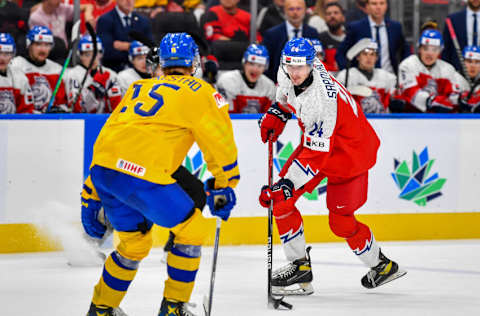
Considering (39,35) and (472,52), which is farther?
(472,52)

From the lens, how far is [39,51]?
6762 mm

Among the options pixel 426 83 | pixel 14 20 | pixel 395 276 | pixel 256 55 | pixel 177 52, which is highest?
pixel 177 52

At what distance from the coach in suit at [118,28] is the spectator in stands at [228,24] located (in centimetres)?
55

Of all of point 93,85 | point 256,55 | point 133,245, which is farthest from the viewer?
point 256,55

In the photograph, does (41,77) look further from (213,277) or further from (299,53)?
(213,277)

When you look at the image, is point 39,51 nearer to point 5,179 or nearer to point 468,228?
point 5,179

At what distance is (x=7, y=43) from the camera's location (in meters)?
6.54

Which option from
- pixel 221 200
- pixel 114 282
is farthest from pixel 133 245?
pixel 221 200

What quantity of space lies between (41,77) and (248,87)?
1725mm

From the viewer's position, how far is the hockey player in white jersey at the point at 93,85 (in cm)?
668

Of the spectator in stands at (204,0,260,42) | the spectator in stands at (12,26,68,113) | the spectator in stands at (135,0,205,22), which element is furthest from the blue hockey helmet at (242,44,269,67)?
the spectator in stands at (12,26,68,113)

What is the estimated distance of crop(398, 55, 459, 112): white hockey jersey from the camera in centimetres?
712

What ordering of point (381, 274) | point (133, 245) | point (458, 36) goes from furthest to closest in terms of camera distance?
point (458, 36), point (381, 274), point (133, 245)

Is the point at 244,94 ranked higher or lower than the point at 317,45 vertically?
lower
